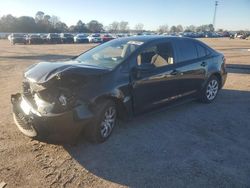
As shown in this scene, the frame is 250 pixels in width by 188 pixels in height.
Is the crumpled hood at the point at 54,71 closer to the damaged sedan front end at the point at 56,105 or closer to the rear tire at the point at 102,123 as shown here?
the damaged sedan front end at the point at 56,105

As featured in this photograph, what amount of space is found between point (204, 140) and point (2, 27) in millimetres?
99503

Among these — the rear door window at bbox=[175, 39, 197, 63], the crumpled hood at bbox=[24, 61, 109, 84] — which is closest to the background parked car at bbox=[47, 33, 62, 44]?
the rear door window at bbox=[175, 39, 197, 63]

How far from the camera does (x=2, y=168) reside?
4102mm

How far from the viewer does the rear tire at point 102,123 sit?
4.62 meters

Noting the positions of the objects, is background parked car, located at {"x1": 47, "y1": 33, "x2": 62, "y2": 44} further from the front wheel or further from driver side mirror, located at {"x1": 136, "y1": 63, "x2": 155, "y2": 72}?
driver side mirror, located at {"x1": 136, "y1": 63, "x2": 155, "y2": 72}

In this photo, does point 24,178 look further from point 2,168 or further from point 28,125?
point 28,125

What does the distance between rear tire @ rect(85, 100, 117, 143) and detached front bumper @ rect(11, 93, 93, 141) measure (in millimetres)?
175

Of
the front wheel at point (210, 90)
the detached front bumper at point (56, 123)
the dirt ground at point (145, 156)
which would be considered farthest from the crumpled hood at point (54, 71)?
the front wheel at point (210, 90)

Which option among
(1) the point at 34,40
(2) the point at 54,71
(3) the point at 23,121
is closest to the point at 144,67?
(2) the point at 54,71

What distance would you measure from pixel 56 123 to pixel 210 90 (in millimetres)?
4582

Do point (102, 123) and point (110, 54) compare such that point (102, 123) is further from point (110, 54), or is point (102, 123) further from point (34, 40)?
point (34, 40)

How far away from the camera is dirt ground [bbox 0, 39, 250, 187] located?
387 centimetres

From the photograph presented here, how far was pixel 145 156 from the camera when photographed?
452 centimetres

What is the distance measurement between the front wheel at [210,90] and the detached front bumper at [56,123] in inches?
148
